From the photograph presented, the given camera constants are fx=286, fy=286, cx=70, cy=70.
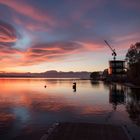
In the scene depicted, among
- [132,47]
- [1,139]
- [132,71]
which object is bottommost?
[1,139]

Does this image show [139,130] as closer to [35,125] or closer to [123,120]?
[123,120]

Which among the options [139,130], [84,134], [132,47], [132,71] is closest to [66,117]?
[139,130]

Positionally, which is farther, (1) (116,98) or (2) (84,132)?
(1) (116,98)

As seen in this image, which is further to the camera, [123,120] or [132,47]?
[132,47]

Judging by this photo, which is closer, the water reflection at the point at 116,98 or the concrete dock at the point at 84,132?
the concrete dock at the point at 84,132

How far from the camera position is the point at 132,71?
486 ft

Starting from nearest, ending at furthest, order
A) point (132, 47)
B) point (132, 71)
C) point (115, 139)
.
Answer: point (115, 139), point (132, 71), point (132, 47)

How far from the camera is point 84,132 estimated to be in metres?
A: 28.7

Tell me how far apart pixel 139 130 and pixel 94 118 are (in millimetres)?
10452

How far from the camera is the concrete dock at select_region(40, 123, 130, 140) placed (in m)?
26.7

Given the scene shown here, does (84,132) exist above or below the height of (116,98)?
below

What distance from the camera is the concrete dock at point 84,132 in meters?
26.7

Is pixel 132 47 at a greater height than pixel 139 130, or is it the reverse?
pixel 132 47

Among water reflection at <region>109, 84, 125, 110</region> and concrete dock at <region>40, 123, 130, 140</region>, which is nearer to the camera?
concrete dock at <region>40, 123, 130, 140</region>
